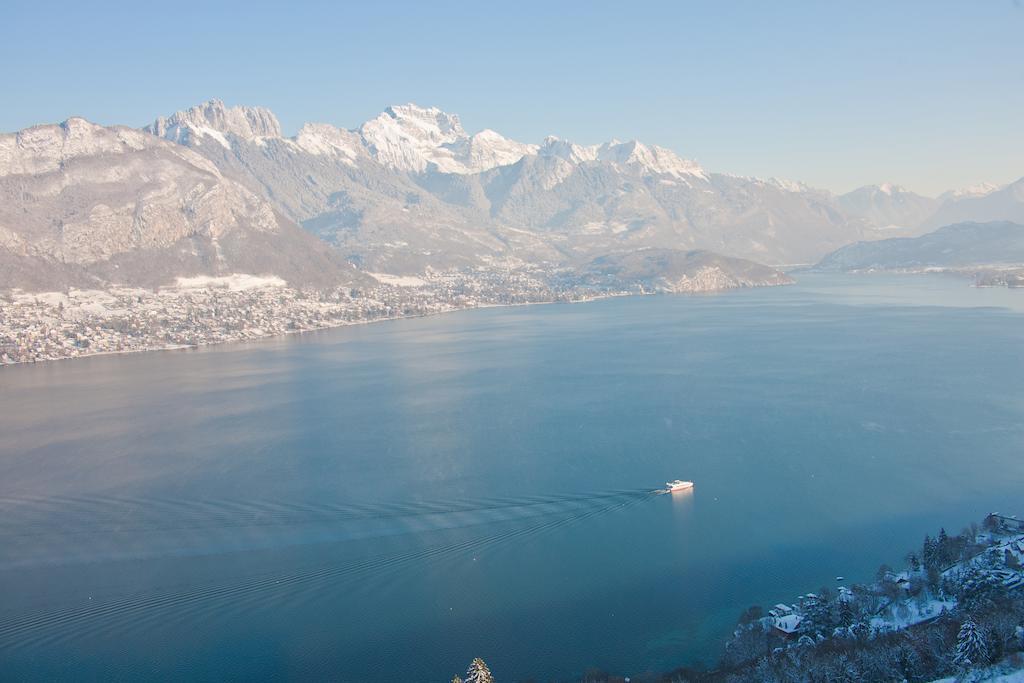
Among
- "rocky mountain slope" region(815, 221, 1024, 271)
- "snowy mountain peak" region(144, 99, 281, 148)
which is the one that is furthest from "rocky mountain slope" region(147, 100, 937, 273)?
"rocky mountain slope" region(815, 221, 1024, 271)

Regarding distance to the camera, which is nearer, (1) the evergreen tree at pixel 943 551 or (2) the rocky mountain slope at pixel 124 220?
(1) the evergreen tree at pixel 943 551

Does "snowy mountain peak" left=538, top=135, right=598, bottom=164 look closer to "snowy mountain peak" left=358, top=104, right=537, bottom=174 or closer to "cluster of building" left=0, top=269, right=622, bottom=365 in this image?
"snowy mountain peak" left=358, top=104, right=537, bottom=174

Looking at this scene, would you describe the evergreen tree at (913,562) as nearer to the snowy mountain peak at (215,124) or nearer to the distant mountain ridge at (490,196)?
the distant mountain ridge at (490,196)

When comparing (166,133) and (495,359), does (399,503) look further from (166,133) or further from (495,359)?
(166,133)

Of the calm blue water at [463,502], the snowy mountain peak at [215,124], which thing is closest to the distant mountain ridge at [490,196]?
the snowy mountain peak at [215,124]

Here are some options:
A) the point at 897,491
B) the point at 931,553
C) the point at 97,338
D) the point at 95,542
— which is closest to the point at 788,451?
the point at 897,491

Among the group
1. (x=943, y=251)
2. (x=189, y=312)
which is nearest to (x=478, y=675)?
(x=189, y=312)
